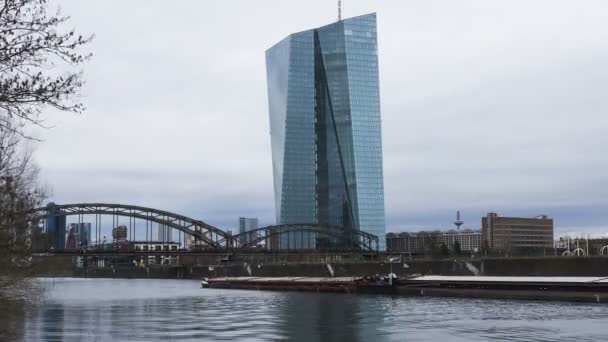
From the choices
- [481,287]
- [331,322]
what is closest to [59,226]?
[481,287]

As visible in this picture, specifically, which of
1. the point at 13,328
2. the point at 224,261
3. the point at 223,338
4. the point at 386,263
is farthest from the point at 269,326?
the point at 224,261

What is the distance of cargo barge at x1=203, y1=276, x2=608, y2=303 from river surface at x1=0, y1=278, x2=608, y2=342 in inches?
141

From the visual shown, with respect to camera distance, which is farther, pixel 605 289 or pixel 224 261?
pixel 224 261

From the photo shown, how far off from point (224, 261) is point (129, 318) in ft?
437

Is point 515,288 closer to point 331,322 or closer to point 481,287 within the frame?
point 481,287

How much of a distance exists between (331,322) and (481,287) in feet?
87.1

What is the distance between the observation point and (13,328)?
124 ft

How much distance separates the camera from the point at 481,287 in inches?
2559

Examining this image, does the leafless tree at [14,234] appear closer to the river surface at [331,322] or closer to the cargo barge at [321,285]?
the river surface at [331,322]

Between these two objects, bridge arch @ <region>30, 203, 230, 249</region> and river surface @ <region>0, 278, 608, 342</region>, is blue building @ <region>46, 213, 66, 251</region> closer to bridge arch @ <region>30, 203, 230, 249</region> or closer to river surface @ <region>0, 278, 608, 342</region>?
bridge arch @ <region>30, 203, 230, 249</region>

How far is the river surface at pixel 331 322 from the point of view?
111 feet

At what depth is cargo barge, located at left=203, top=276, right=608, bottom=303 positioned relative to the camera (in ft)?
183

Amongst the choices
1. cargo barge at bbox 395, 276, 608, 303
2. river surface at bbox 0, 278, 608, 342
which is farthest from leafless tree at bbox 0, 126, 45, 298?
cargo barge at bbox 395, 276, 608, 303

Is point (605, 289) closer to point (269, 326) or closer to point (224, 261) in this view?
point (269, 326)
